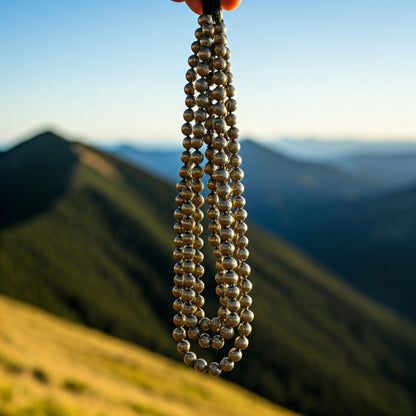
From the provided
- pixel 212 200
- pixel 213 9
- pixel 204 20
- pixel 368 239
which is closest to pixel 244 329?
pixel 212 200

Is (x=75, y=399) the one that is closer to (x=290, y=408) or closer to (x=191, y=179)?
(x=191, y=179)

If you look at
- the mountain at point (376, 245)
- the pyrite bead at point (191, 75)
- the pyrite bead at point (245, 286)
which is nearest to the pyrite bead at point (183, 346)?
the pyrite bead at point (245, 286)

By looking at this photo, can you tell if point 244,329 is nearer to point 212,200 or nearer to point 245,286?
point 245,286

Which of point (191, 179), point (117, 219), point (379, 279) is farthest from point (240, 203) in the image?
point (379, 279)

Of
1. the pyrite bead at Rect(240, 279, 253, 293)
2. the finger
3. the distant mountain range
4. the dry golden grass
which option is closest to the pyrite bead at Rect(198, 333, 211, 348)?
the pyrite bead at Rect(240, 279, 253, 293)

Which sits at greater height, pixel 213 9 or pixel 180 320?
pixel 213 9

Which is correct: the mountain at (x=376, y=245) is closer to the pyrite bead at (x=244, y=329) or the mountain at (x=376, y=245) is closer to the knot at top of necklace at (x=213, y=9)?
the pyrite bead at (x=244, y=329)
